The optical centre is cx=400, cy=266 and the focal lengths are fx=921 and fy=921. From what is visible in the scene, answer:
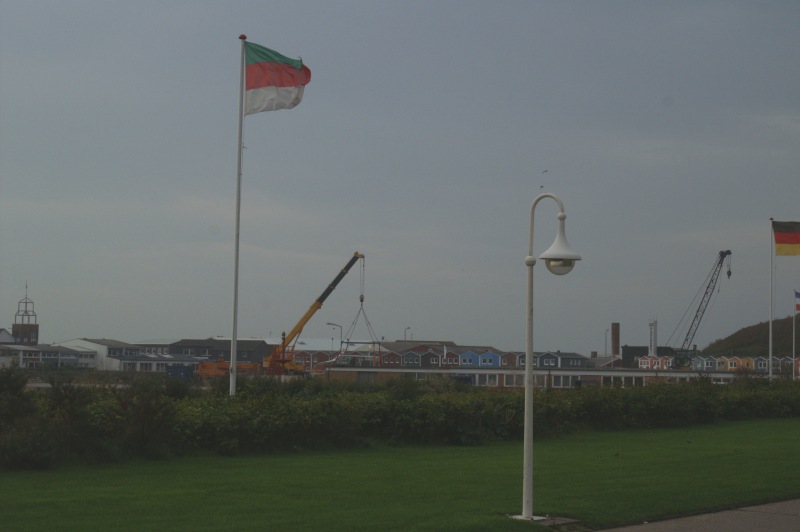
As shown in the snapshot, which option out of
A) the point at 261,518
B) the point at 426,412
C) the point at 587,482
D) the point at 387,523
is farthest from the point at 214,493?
the point at 426,412

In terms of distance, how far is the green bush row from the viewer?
51.9ft

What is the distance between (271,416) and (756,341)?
507 ft

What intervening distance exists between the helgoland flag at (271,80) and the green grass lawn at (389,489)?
932cm

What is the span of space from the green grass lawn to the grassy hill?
136226 millimetres

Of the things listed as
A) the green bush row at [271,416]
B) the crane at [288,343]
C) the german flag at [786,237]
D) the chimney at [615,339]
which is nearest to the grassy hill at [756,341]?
the chimney at [615,339]

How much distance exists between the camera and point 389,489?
13273 millimetres

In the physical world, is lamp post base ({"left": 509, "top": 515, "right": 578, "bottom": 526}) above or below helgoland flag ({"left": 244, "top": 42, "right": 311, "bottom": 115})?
below

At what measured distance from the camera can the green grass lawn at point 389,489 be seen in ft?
34.7

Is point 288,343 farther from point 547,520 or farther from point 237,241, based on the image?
point 547,520


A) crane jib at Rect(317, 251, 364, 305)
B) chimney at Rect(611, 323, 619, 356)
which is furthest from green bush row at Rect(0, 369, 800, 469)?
chimney at Rect(611, 323, 619, 356)

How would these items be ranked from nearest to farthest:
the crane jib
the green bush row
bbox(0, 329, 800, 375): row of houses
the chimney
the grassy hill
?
the green bush row, the crane jib, bbox(0, 329, 800, 375): row of houses, the chimney, the grassy hill

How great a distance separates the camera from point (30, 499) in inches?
459

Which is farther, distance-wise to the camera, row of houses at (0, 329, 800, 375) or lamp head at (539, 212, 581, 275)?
row of houses at (0, 329, 800, 375)

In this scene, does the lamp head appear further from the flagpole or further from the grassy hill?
the grassy hill
